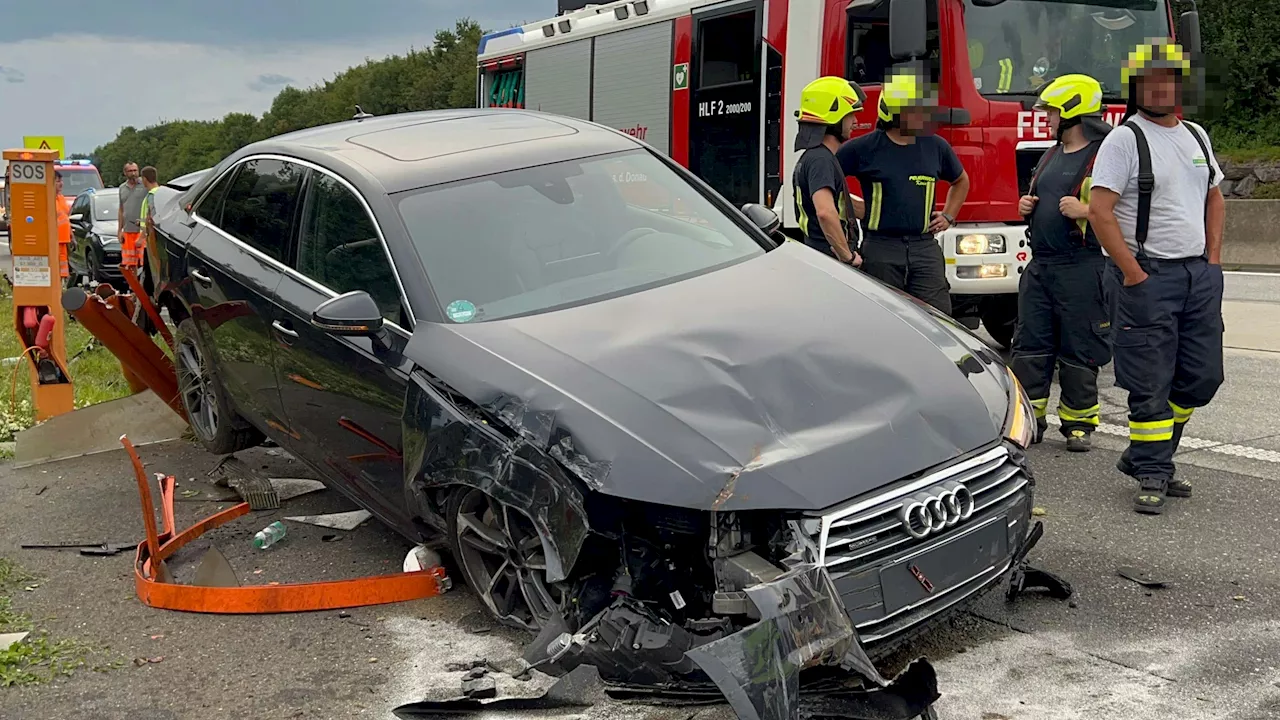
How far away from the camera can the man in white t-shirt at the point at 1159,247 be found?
16.4ft

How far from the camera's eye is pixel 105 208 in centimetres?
1756

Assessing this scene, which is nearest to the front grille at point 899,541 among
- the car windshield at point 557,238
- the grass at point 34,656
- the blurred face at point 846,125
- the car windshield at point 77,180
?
the car windshield at point 557,238

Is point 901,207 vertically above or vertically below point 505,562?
above

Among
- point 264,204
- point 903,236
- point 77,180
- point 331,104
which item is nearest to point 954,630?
point 903,236

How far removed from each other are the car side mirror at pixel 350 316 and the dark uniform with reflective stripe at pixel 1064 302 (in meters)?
3.38

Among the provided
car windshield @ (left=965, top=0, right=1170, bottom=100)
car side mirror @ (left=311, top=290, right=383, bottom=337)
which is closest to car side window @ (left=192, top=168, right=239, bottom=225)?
car side mirror @ (left=311, top=290, right=383, bottom=337)

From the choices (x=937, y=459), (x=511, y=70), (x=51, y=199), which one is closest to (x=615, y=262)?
(x=937, y=459)

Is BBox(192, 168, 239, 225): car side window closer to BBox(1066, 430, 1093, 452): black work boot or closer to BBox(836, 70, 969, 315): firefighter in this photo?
BBox(836, 70, 969, 315): firefighter

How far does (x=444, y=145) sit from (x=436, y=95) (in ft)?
211

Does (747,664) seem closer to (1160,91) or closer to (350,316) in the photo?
(350,316)

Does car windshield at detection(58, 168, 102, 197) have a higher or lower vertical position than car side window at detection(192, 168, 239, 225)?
higher

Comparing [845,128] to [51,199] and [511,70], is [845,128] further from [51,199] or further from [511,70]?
[511,70]

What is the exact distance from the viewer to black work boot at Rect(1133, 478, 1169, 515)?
199 inches

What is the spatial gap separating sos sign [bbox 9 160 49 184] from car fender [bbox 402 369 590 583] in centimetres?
475
